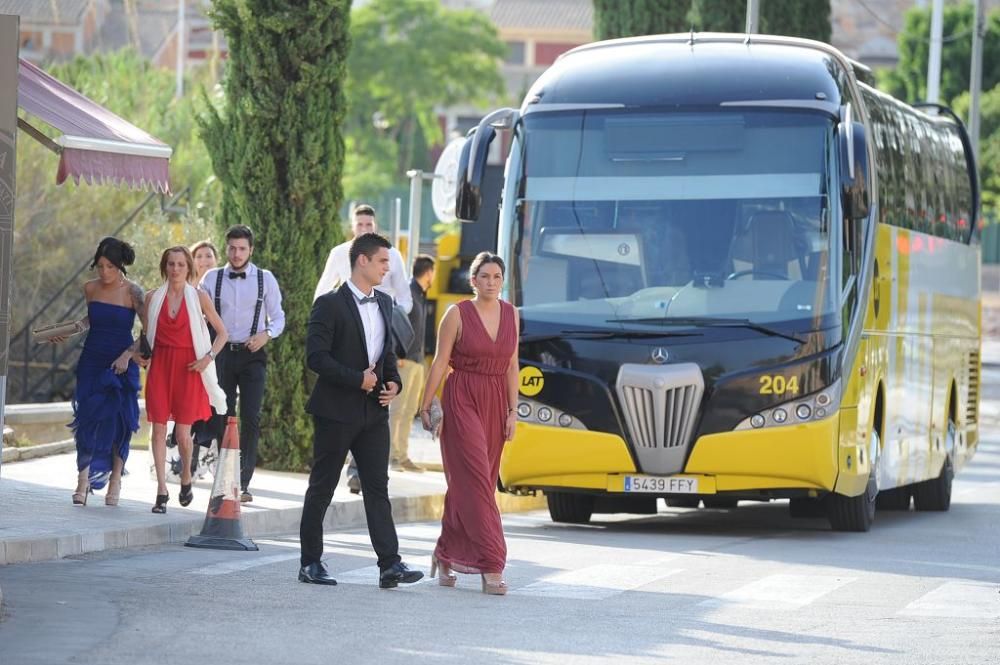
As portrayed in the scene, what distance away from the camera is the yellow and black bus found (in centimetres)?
1555

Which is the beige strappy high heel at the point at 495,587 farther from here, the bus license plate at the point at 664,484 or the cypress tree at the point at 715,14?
the cypress tree at the point at 715,14

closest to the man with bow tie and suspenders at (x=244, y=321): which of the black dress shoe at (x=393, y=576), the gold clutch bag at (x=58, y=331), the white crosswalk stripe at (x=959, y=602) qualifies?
the gold clutch bag at (x=58, y=331)

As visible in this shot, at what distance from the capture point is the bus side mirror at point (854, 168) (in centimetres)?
1573

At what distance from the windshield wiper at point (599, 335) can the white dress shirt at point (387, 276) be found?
1191 millimetres

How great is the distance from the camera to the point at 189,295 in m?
14.8

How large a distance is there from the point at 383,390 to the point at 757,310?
16.0ft

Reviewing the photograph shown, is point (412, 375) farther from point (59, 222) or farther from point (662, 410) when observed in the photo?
point (59, 222)

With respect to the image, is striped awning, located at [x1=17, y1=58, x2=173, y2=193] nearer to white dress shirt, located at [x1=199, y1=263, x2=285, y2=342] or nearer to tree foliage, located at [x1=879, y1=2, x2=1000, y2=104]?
white dress shirt, located at [x1=199, y1=263, x2=285, y2=342]

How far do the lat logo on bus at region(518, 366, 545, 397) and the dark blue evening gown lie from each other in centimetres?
284

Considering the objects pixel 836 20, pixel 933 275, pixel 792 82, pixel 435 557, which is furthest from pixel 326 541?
pixel 836 20

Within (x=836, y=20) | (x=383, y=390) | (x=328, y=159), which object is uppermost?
(x=836, y=20)

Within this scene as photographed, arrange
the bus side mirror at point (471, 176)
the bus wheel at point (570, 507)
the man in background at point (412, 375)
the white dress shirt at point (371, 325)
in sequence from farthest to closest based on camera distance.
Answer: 1. the man in background at point (412, 375)
2. the bus wheel at point (570, 507)
3. the bus side mirror at point (471, 176)
4. the white dress shirt at point (371, 325)

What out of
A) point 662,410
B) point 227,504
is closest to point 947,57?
point 662,410

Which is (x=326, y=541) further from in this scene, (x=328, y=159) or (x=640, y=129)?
(x=328, y=159)
